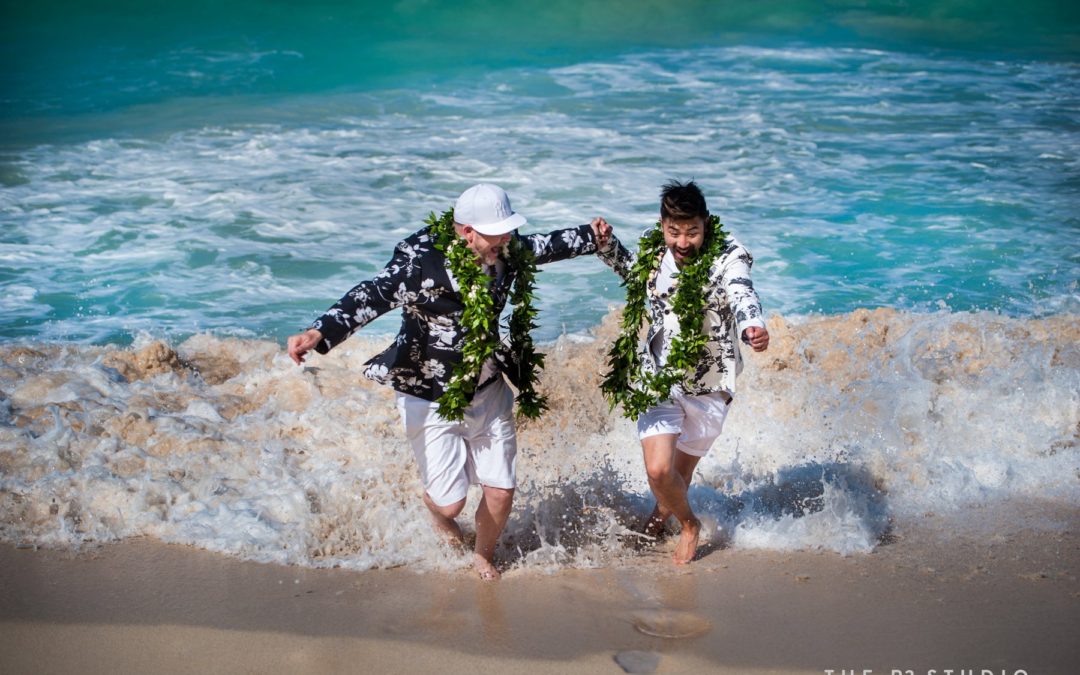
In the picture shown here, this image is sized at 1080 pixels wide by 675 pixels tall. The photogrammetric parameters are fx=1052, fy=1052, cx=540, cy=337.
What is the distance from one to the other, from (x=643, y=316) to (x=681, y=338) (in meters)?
0.29

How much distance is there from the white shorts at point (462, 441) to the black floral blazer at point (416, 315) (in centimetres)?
12

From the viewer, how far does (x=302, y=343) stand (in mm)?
4250

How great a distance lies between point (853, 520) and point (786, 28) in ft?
73.9

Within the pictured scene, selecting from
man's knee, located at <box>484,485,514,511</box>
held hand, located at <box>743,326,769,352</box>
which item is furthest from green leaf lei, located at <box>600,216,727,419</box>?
man's knee, located at <box>484,485,514,511</box>

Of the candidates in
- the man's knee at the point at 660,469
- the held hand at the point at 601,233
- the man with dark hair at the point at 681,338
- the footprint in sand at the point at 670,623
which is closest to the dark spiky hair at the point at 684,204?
the man with dark hair at the point at 681,338

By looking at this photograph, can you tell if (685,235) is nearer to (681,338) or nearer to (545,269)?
(681,338)

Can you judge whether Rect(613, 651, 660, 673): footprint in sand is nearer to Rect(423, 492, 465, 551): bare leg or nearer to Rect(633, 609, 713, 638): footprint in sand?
Rect(633, 609, 713, 638): footprint in sand

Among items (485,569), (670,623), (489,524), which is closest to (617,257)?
(489,524)

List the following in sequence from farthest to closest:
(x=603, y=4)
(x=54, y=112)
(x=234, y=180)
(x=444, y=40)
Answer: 1. (x=603, y=4)
2. (x=444, y=40)
3. (x=54, y=112)
4. (x=234, y=180)

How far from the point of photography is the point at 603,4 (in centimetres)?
2778

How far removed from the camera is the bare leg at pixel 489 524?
474cm

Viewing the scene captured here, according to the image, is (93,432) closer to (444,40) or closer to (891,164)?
(891,164)

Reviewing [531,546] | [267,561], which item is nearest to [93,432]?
[267,561]

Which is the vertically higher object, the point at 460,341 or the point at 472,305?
the point at 472,305
